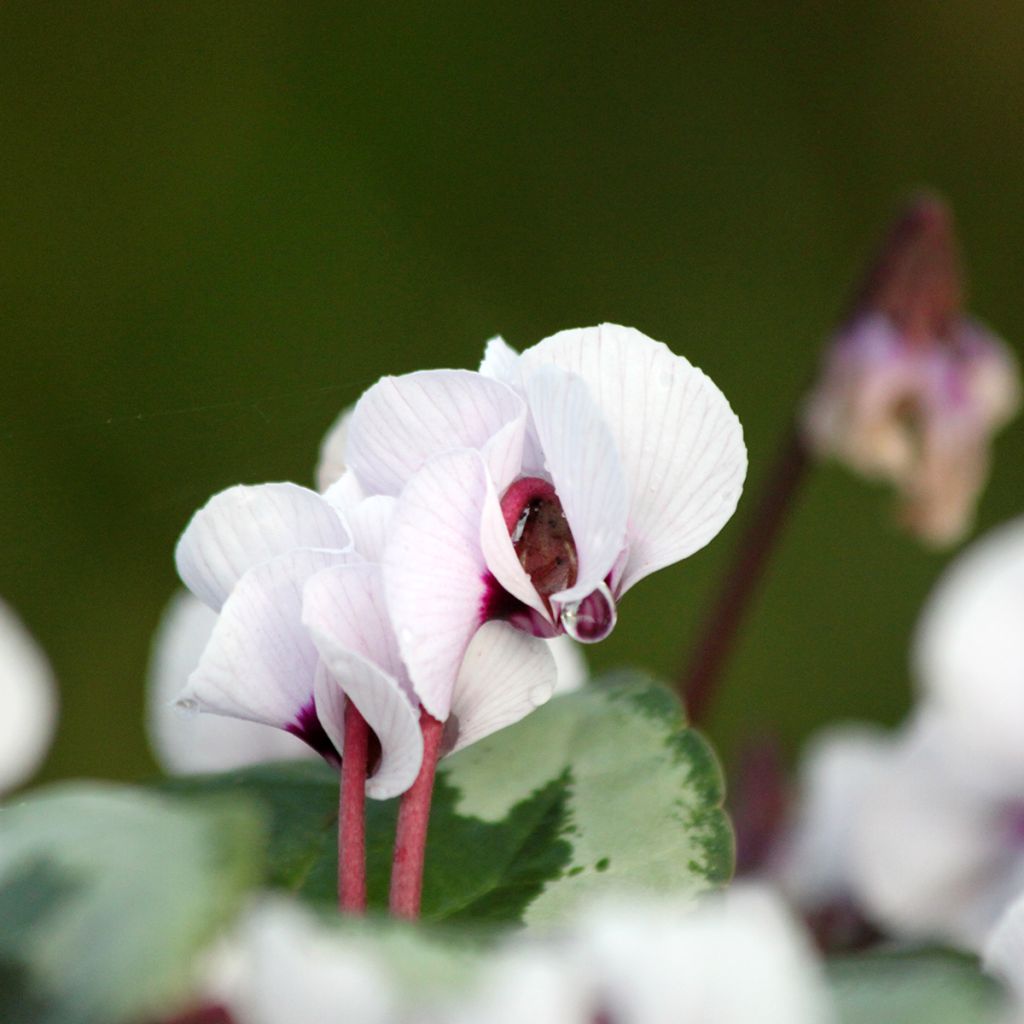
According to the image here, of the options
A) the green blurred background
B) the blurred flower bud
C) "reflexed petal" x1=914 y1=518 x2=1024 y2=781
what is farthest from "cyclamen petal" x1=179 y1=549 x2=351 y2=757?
the green blurred background

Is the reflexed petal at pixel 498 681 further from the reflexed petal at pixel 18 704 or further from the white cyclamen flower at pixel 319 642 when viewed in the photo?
the reflexed petal at pixel 18 704

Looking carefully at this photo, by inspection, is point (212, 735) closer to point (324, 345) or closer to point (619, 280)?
point (324, 345)

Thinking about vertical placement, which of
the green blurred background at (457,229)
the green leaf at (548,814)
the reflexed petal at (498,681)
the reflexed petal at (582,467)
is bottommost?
the green blurred background at (457,229)

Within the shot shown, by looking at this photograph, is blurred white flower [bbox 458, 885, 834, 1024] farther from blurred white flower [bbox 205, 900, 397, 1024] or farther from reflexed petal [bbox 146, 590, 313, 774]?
reflexed petal [bbox 146, 590, 313, 774]

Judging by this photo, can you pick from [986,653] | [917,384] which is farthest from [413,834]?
[917,384]

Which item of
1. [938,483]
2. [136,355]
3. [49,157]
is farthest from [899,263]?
[49,157]

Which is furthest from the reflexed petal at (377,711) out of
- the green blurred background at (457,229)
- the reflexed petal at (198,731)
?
the green blurred background at (457,229)

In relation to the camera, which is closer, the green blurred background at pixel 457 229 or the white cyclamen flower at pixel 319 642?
the white cyclamen flower at pixel 319 642
